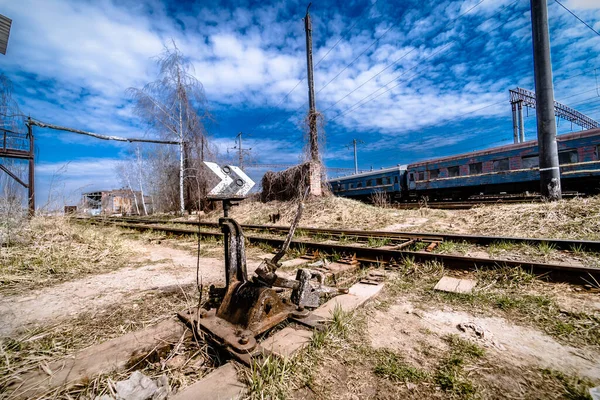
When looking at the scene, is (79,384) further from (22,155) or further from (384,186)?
(384,186)

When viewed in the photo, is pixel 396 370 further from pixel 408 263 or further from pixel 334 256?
pixel 334 256

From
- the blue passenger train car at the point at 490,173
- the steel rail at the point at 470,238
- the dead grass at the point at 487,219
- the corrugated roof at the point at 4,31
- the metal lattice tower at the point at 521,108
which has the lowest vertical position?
the steel rail at the point at 470,238

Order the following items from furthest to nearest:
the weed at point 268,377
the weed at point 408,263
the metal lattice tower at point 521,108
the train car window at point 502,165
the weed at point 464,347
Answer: the metal lattice tower at point 521,108 → the train car window at point 502,165 → the weed at point 408,263 → the weed at point 464,347 → the weed at point 268,377

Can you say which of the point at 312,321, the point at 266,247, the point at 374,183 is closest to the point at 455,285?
the point at 312,321

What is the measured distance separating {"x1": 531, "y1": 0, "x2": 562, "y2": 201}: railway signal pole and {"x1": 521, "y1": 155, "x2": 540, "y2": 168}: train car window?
19.1 ft

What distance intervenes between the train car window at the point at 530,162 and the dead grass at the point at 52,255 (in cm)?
1661

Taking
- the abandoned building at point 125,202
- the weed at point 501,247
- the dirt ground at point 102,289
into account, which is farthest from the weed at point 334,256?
the abandoned building at point 125,202

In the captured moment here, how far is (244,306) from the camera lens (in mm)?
1804

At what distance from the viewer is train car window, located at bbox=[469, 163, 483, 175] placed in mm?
14242

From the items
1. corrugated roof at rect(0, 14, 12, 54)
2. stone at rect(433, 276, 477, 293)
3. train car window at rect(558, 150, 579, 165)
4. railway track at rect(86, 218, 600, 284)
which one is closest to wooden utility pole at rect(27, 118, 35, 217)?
corrugated roof at rect(0, 14, 12, 54)

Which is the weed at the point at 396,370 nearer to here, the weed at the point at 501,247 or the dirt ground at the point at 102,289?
the dirt ground at the point at 102,289

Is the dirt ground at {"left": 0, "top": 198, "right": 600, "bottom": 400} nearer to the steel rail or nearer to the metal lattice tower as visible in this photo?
the steel rail

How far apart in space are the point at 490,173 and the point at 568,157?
119 inches

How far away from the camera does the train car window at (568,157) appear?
10891mm
